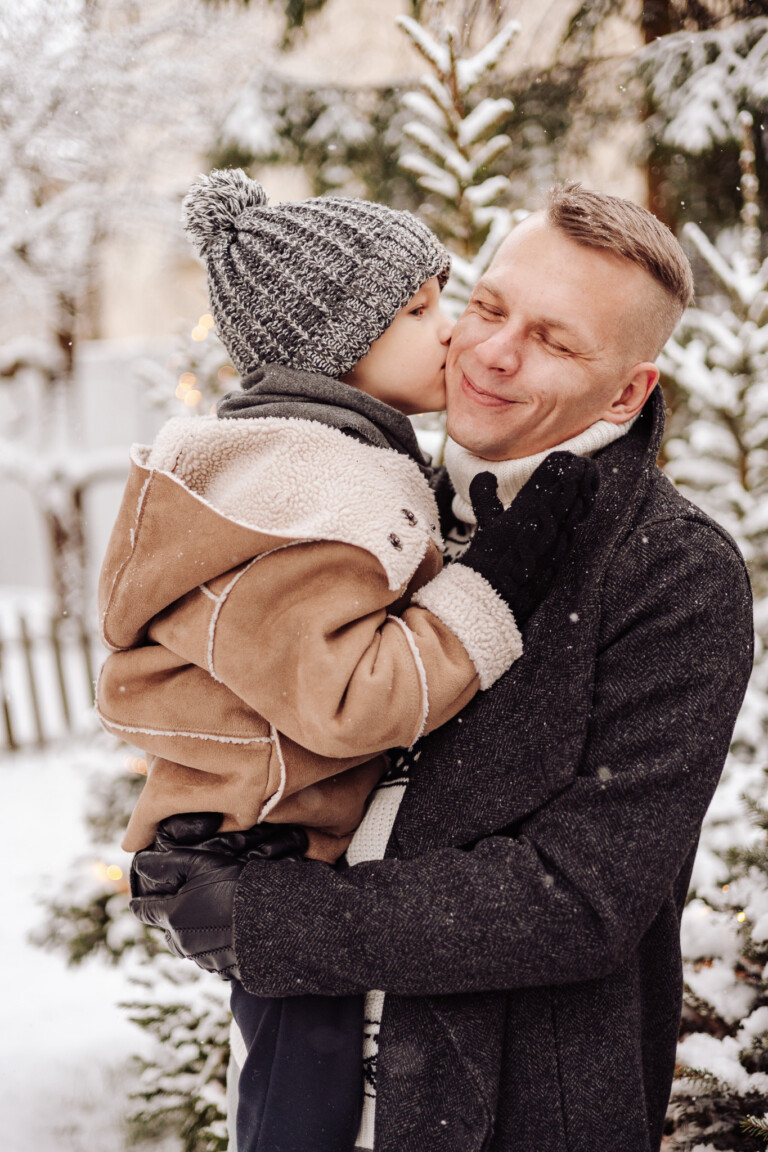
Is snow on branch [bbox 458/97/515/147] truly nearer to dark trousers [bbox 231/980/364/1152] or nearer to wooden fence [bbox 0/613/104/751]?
dark trousers [bbox 231/980/364/1152]

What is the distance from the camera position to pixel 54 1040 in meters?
3.47

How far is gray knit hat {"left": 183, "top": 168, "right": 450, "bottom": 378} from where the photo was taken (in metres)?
1.65

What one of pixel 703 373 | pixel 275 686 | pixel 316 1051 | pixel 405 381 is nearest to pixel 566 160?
pixel 703 373

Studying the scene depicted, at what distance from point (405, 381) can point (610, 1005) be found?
1237 mm

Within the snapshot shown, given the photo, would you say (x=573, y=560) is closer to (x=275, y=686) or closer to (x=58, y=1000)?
(x=275, y=686)

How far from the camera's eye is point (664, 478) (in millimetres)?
1654

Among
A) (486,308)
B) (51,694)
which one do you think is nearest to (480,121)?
(486,308)

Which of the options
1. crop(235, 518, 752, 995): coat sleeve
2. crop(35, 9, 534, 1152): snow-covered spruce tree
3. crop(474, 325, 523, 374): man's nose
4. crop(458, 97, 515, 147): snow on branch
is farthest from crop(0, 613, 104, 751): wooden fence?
crop(474, 325, 523, 374): man's nose

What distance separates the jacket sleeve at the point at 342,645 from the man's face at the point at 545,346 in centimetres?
38

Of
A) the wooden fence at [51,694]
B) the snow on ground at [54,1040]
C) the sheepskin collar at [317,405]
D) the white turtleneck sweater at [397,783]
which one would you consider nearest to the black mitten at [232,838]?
the white turtleneck sweater at [397,783]

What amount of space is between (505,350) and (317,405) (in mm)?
383

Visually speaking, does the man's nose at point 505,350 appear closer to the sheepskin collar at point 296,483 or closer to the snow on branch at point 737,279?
the sheepskin collar at point 296,483

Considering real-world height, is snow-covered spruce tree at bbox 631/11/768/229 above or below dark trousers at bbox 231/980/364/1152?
above

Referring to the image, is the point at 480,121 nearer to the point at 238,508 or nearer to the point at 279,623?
the point at 238,508
